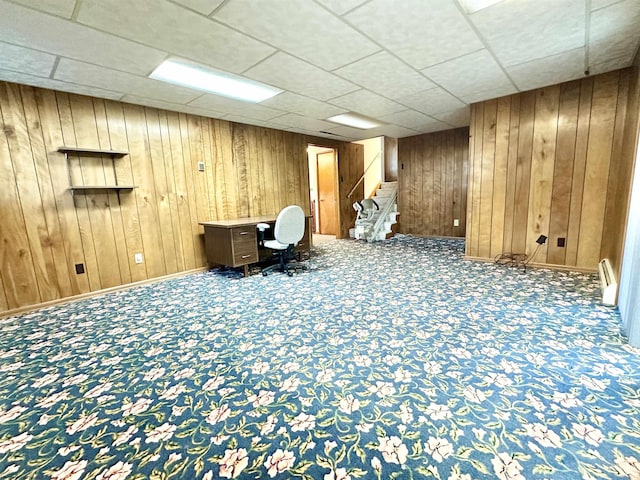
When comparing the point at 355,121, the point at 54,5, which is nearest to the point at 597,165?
the point at 355,121

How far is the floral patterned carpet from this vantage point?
1.18 meters

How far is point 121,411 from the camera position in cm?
151

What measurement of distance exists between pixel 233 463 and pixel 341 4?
2702mm

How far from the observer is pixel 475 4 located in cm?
200

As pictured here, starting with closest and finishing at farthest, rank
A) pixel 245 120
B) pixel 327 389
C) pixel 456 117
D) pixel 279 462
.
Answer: pixel 279 462
pixel 327 389
pixel 245 120
pixel 456 117

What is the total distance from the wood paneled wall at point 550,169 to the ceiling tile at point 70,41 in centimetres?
431

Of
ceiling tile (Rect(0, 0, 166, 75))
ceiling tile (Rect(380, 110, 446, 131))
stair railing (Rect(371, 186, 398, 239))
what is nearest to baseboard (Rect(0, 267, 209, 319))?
ceiling tile (Rect(0, 0, 166, 75))

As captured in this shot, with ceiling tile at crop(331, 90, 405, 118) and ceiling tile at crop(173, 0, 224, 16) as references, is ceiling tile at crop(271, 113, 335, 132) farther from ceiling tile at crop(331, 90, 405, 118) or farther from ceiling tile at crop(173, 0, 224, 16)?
ceiling tile at crop(173, 0, 224, 16)

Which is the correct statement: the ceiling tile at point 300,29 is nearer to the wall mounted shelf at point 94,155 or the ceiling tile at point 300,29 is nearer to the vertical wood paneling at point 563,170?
the wall mounted shelf at point 94,155

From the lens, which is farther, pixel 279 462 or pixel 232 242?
pixel 232 242

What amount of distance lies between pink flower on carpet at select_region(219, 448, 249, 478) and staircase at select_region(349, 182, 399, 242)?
18.4 feet

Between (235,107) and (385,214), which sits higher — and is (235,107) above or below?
above

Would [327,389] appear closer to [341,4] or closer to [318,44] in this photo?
[341,4]

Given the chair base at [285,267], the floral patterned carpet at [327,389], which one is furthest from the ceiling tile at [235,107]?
the floral patterned carpet at [327,389]
